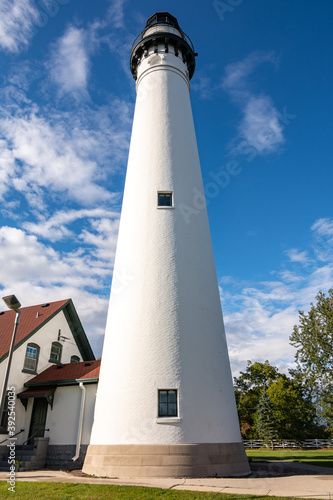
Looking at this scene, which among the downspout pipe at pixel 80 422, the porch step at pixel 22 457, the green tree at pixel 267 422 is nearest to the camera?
the porch step at pixel 22 457

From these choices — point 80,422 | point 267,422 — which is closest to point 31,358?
point 80,422

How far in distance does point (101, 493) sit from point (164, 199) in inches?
371

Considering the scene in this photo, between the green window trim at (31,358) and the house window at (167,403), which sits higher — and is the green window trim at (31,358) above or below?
above

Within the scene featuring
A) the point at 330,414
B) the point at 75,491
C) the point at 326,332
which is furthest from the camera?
the point at 326,332

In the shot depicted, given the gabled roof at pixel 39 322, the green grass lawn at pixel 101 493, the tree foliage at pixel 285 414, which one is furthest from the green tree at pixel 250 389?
the green grass lawn at pixel 101 493

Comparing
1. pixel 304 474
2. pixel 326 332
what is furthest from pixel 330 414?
pixel 304 474

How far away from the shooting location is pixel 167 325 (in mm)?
11141

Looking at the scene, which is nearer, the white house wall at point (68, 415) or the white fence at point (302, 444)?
the white house wall at point (68, 415)

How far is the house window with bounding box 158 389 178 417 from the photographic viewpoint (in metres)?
10.1

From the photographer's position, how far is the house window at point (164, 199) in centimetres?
1338

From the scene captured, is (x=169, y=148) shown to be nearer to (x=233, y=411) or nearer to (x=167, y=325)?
A: (x=167, y=325)

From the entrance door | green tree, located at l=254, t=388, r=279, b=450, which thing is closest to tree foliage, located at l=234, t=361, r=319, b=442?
green tree, located at l=254, t=388, r=279, b=450

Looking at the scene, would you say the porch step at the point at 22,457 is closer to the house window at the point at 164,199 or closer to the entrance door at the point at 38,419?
the entrance door at the point at 38,419

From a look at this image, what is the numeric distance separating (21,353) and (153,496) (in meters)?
12.4
